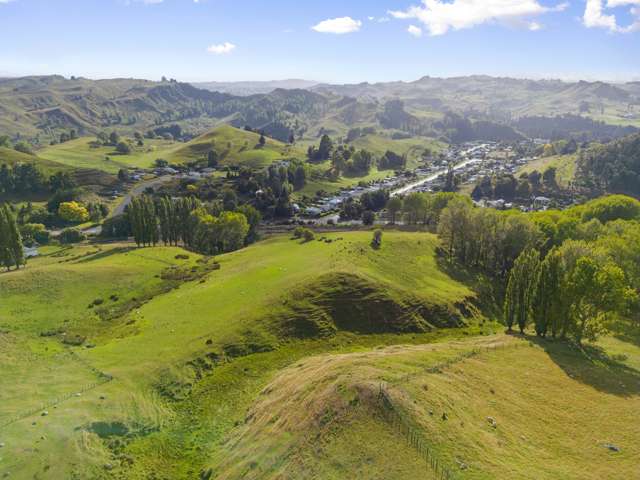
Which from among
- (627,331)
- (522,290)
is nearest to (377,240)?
(522,290)

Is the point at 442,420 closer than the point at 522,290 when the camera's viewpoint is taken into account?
Yes

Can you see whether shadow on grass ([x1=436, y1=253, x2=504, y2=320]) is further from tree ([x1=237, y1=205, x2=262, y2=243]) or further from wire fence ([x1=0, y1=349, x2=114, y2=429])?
wire fence ([x1=0, y1=349, x2=114, y2=429])

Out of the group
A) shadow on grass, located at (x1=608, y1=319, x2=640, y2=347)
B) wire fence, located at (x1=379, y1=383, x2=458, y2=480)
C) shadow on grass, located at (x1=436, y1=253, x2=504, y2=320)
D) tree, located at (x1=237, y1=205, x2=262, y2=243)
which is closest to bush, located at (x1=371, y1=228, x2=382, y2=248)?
shadow on grass, located at (x1=436, y1=253, x2=504, y2=320)

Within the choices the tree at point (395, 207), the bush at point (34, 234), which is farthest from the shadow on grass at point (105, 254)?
the tree at point (395, 207)

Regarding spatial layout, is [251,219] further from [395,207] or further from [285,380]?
[285,380]

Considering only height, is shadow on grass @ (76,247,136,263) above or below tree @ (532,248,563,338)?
below

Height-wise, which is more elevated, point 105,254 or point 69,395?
point 69,395

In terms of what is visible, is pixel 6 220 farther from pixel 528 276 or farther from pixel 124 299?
pixel 528 276
